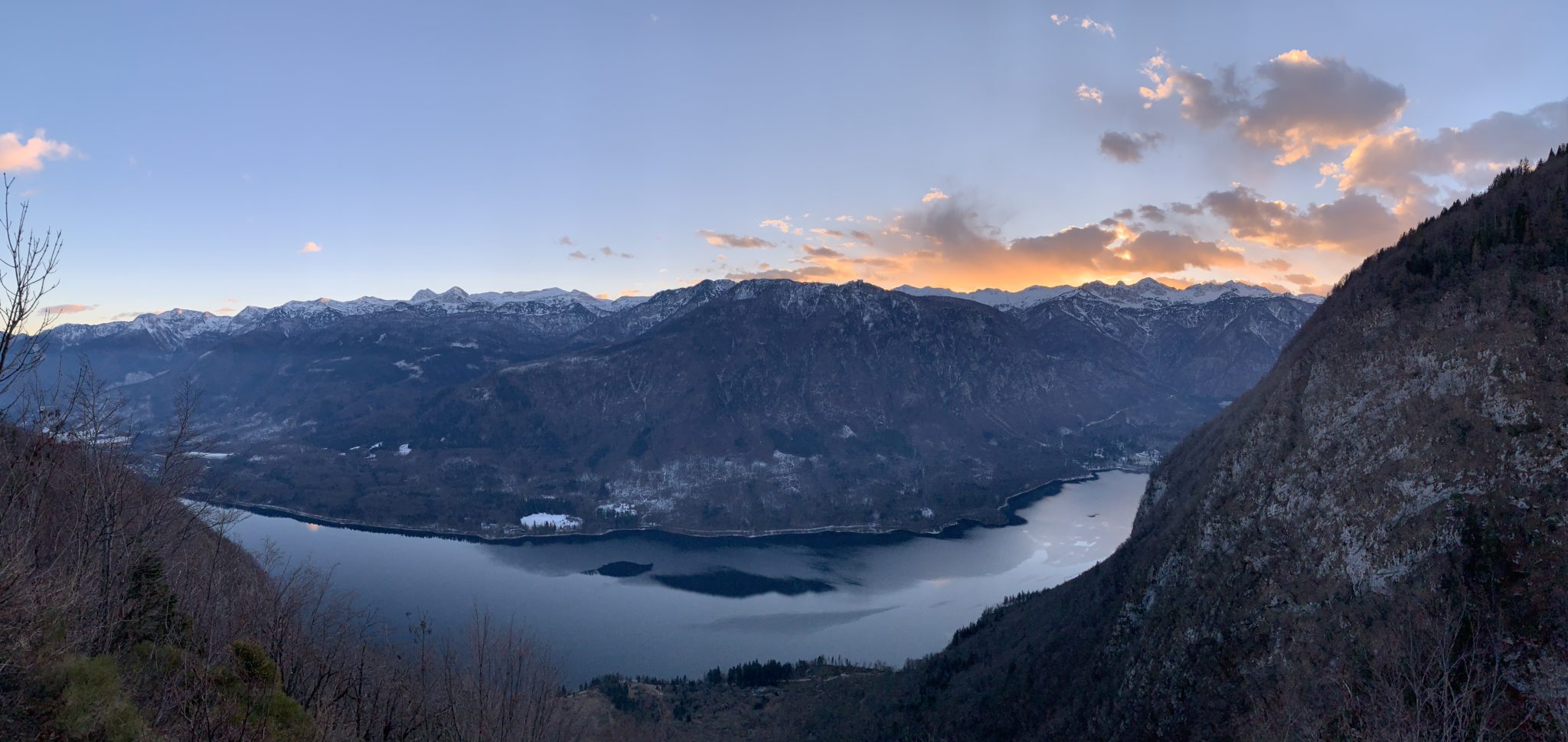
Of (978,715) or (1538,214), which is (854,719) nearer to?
(978,715)

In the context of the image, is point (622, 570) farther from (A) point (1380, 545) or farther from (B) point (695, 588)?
(A) point (1380, 545)

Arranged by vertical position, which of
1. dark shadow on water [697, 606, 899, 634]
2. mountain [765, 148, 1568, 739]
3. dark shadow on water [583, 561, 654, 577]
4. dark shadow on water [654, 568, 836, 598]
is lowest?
dark shadow on water [697, 606, 899, 634]

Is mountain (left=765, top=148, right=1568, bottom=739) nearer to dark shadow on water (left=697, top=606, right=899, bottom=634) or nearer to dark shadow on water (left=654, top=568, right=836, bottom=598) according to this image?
dark shadow on water (left=697, top=606, right=899, bottom=634)

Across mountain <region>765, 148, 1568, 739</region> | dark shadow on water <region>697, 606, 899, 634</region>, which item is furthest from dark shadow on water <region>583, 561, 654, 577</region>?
mountain <region>765, 148, 1568, 739</region>

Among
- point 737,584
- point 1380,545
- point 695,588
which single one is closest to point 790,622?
point 737,584

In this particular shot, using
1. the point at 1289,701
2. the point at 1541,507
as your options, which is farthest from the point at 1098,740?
the point at 1541,507

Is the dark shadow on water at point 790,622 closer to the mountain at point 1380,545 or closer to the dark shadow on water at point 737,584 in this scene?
the dark shadow on water at point 737,584

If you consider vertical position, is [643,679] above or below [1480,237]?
below
